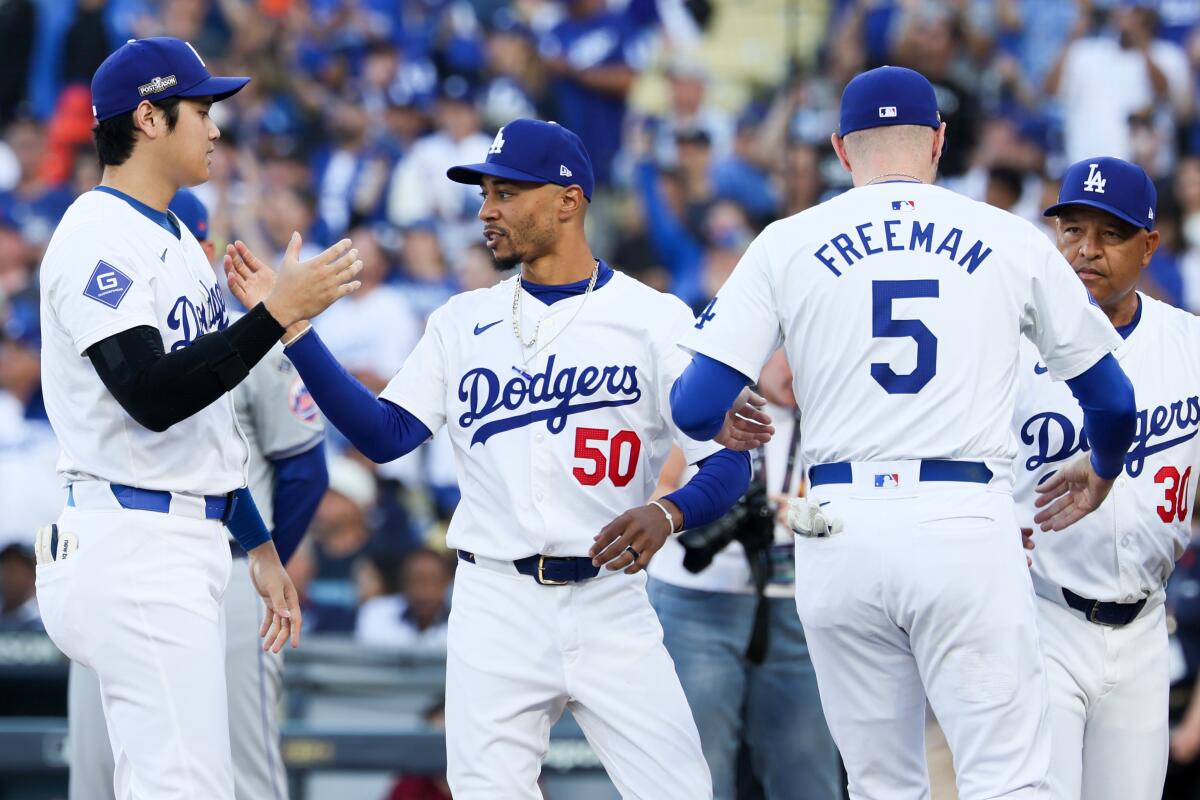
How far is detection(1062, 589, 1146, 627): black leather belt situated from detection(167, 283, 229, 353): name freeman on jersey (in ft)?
7.65

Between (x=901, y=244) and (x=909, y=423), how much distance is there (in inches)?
16.2

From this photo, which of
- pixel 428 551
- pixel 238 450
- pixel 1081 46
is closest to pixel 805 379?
pixel 238 450

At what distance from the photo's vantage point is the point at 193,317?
3.61 meters

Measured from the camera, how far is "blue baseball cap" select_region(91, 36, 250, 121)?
3568mm

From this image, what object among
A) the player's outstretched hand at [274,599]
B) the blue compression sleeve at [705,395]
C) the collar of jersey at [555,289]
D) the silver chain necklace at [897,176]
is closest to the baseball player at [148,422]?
the player's outstretched hand at [274,599]

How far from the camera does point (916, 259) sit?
3.43m

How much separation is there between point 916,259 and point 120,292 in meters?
1.78

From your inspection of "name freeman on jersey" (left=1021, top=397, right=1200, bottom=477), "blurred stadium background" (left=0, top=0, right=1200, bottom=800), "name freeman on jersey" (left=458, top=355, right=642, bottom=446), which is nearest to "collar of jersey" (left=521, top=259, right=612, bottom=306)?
"name freeman on jersey" (left=458, top=355, right=642, bottom=446)

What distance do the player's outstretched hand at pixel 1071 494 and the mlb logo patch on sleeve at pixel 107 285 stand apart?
2.31 meters

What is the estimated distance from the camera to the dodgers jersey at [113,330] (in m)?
3.36

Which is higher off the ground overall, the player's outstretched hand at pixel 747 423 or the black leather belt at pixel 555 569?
the player's outstretched hand at pixel 747 423

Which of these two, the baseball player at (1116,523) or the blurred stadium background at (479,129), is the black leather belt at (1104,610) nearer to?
the baseball player at (1116,523)

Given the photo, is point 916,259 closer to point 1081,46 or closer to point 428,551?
point 428,551

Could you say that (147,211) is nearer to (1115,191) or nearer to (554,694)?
(554,694)
